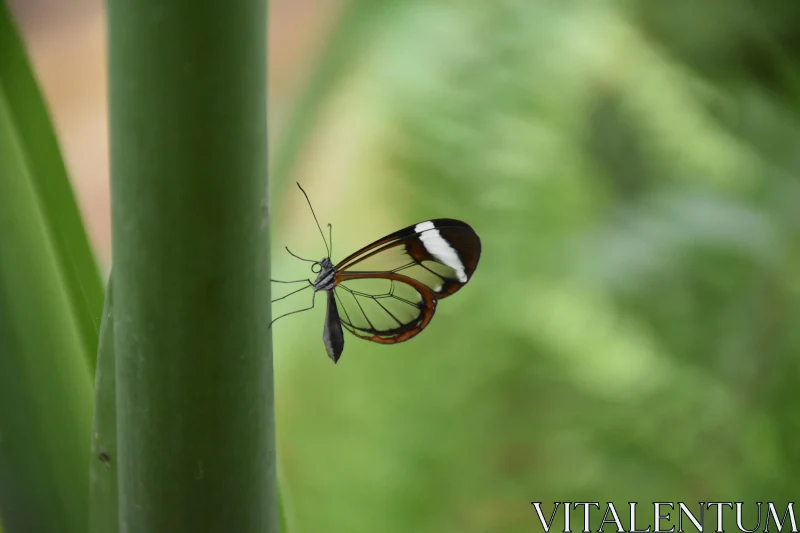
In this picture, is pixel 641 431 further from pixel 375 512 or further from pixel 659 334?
pixel 375 512

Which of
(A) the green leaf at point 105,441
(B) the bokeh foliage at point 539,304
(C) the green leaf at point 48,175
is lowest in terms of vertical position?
(A) the green leaf at point 105,441

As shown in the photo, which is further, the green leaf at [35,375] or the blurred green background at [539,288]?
the blurred green background at [539,288]

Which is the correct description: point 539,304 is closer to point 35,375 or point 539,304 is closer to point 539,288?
point 539,288

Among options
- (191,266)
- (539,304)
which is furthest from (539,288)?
(191,266)

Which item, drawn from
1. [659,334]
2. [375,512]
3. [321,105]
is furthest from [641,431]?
[321,105]

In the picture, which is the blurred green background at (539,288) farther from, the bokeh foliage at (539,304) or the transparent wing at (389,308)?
the transparent wing at (389,308)

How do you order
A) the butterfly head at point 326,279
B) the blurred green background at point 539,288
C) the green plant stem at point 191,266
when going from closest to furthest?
1. the green plant stem at point 191,266
2. the butterfly head at point 326,279
3. the blurred green background at point 539,288

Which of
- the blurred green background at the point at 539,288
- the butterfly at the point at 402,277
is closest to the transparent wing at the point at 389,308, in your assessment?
the butterfly at the point at 402,277

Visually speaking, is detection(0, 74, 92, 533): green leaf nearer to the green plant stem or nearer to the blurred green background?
the green plant stem
